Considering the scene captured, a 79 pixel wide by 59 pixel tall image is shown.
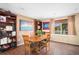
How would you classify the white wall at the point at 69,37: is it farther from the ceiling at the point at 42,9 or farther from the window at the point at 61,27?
the ceiling at the point at 42,9

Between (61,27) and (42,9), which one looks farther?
(61,27)

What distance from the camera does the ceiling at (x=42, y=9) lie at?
2027 millimetres

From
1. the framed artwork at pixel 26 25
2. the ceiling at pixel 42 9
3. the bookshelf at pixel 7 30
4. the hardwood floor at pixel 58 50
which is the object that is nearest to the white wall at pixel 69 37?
the hardwood floor at pixel 58 50

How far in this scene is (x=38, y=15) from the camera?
214 cm

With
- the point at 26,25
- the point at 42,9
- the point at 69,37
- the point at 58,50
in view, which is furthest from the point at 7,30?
the point at 69,37

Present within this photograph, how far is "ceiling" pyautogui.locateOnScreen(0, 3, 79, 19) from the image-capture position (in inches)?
79.8

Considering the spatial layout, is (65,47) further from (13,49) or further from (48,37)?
(13,49)

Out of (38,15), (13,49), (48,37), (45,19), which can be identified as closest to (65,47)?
(48,37)

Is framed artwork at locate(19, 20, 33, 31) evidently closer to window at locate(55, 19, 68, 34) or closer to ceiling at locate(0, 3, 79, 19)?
ceiling at locate(0, 3, 79, 19)

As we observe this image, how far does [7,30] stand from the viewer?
2119 millimetres

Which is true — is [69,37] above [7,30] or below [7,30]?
below

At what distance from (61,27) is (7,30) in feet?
4.08

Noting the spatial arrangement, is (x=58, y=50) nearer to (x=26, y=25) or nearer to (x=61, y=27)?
(x=61, y=27)

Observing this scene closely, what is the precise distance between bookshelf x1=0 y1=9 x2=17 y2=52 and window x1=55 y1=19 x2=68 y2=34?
3.25 ft
